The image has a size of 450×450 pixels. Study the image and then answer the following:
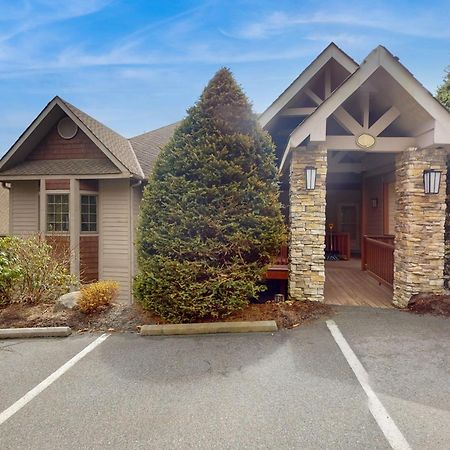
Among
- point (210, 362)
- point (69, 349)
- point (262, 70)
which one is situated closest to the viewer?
point (210, 362)

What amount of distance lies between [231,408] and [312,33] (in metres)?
15.0

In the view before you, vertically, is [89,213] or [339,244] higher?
[89,213]

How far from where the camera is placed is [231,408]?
3.27 m

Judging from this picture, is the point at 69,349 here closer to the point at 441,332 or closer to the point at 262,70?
the point at 441,332

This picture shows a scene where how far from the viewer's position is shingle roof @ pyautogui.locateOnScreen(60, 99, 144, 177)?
1112cm

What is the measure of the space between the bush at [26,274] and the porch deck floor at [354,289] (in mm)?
6038

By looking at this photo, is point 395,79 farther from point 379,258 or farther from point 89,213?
point 89,213

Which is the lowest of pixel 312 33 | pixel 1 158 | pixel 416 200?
pixel 416 200

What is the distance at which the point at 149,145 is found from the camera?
14727 mm

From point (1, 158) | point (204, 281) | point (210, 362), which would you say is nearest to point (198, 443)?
point (210, 362)

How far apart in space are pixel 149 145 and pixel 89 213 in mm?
4678

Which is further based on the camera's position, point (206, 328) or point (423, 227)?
point (423, 227)

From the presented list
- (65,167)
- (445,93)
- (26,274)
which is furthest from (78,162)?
(445,93)

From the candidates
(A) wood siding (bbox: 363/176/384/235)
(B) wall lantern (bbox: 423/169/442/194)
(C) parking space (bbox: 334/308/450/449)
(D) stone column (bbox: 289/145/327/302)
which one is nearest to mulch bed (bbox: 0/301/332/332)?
(D) stone column (bbox: 289/145/327/302)
